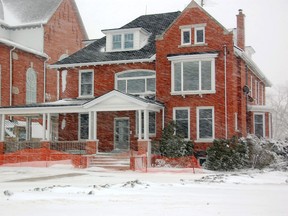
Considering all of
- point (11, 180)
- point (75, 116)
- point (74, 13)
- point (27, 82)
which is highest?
point (74, 13)

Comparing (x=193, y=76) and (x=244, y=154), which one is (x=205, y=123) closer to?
Answer: (x=193, y=76)

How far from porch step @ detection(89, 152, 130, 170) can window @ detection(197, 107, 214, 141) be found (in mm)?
4603

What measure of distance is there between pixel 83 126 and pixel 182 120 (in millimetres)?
7110

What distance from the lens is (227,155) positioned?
24188mm

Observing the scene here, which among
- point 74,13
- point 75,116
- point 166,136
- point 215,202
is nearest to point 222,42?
point 166,136

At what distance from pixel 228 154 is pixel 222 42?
7051mm

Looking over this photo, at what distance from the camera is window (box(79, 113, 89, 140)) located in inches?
1205

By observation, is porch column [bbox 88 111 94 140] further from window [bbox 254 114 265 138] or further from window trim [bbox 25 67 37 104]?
window trim [bbox 25 67 37 104]

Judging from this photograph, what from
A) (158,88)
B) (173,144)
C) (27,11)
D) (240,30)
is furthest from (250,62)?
(27,11)

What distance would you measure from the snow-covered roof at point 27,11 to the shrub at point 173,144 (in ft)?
74.9

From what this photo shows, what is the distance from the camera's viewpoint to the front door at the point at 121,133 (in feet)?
96.8

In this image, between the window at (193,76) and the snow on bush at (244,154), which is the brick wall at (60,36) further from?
the snow on bush at (244,154)

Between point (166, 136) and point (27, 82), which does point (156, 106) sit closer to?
point (166, 136)

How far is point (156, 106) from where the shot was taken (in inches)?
1051
